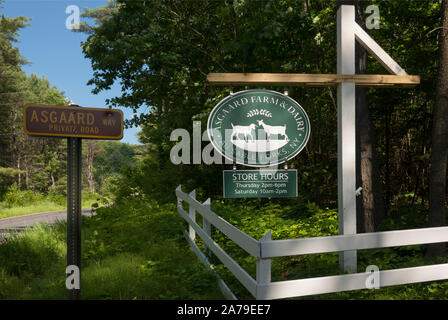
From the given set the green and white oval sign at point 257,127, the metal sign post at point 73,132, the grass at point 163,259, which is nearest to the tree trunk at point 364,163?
the grass at point 163,259

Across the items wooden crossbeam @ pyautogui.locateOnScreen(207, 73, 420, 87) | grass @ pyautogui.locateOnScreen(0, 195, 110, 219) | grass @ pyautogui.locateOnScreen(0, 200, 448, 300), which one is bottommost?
grass @ pyautogui.locateOnScreen(0, 195, 110, 219)

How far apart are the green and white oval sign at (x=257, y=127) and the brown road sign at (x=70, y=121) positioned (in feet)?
4.86

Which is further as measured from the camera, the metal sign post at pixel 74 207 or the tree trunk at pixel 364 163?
the tree trunk at pixel 364 163

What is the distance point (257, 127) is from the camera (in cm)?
535

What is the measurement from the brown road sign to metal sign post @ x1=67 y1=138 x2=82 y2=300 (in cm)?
17

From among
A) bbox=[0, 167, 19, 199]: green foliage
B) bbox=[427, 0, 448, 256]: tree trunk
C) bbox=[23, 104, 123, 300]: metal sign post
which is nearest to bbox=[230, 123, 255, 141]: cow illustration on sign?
bbox=[23, 104, 123, 300]: metal sign post

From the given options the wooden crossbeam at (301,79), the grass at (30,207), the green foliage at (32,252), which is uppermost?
the wooden crossbeam at (301,79)

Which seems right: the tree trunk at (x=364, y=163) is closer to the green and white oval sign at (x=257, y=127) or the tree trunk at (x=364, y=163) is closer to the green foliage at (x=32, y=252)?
the green and white oval sign at (x=257, y=127)

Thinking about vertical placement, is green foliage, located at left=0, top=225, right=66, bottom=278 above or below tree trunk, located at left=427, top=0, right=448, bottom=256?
below

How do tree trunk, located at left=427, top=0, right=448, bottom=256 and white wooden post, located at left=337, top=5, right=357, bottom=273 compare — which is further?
tree trunk, located at left=427, top=0, right=448, bottom=256

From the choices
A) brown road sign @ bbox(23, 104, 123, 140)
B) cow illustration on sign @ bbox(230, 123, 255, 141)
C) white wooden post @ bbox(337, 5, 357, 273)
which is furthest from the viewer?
white wooden post @ bbox(337, 5, 357, 273)

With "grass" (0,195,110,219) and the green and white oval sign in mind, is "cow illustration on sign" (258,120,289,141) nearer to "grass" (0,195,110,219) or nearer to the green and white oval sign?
the green and white oval sign

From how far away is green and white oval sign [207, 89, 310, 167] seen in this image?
5.35m

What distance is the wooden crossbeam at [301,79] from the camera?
5344 mm
